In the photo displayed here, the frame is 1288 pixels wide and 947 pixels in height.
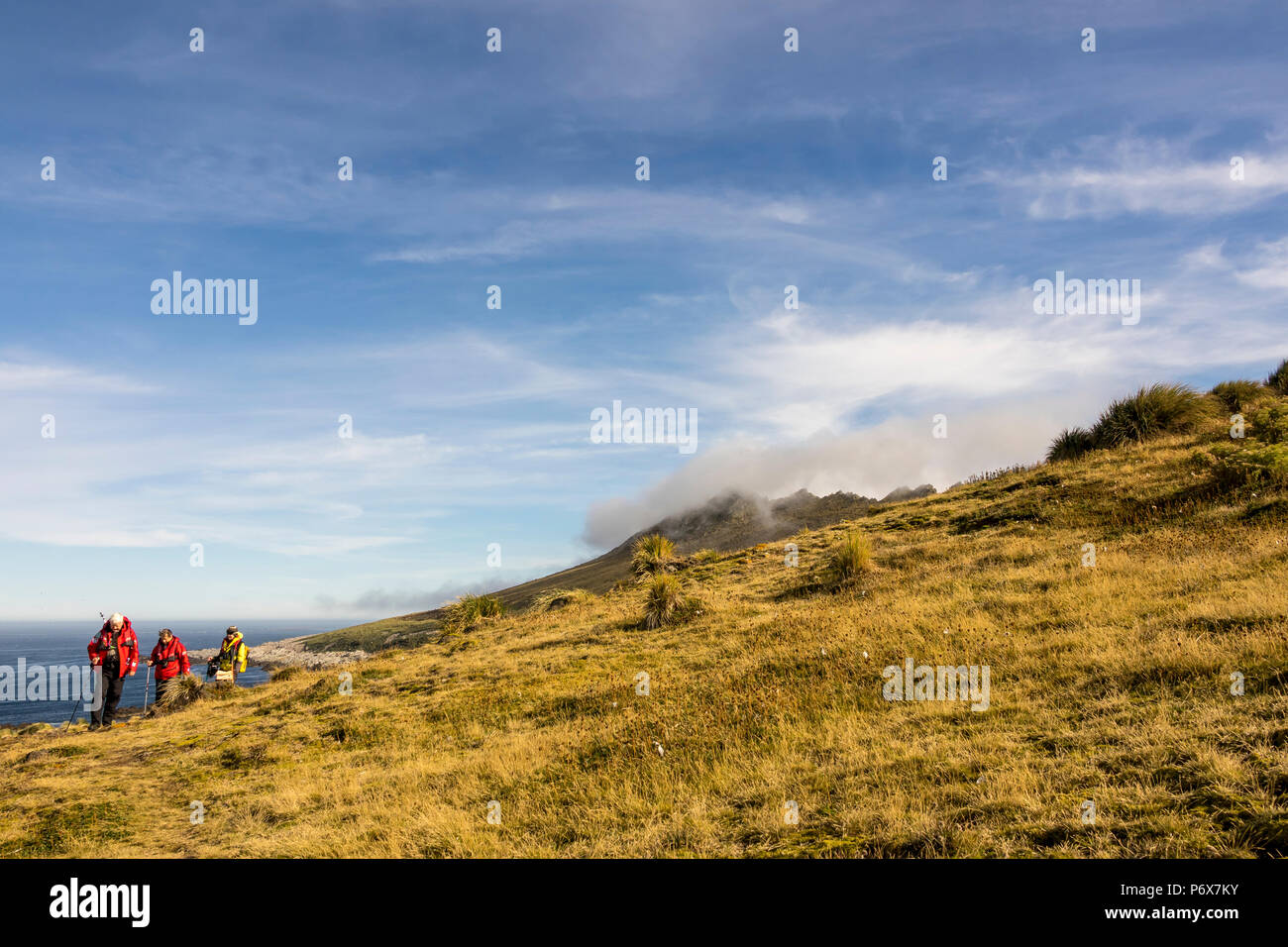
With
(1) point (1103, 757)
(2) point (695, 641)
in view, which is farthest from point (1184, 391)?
(1) point (1103, 757)

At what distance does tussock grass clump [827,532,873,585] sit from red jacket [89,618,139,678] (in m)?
19.4

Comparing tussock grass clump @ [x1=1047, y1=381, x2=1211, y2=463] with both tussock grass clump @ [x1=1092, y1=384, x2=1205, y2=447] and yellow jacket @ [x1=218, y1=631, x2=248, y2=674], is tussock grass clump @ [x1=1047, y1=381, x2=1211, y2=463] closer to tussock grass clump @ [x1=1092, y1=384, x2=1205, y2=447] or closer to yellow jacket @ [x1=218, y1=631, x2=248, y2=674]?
tussock grass clump @ [x1=1092, y1=384, x2=1205, y2=447]

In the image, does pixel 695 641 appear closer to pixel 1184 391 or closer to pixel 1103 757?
pixel 1103 757

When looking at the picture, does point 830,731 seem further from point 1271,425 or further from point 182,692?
point 182,692

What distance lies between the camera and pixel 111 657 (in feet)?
57.5

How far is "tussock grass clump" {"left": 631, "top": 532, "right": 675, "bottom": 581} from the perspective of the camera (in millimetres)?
30172

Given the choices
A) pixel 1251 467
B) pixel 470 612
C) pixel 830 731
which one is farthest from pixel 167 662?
pixel 1251 467

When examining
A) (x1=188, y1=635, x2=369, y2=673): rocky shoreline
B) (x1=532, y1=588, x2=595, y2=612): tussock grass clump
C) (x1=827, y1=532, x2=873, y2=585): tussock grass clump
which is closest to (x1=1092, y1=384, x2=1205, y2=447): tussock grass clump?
(x1=827, y1=532, x2=873, y2=585): tussock grass clump

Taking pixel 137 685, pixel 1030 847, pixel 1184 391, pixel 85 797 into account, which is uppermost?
pixel 1184 391

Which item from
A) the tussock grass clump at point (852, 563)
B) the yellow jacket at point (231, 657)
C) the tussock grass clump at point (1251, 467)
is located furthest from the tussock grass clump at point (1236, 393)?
the yellow jacket at point (231, 657)

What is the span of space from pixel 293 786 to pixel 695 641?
9.05 metres

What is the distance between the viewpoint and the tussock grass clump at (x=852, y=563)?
1933 centimetres

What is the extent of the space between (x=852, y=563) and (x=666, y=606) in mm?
5702
